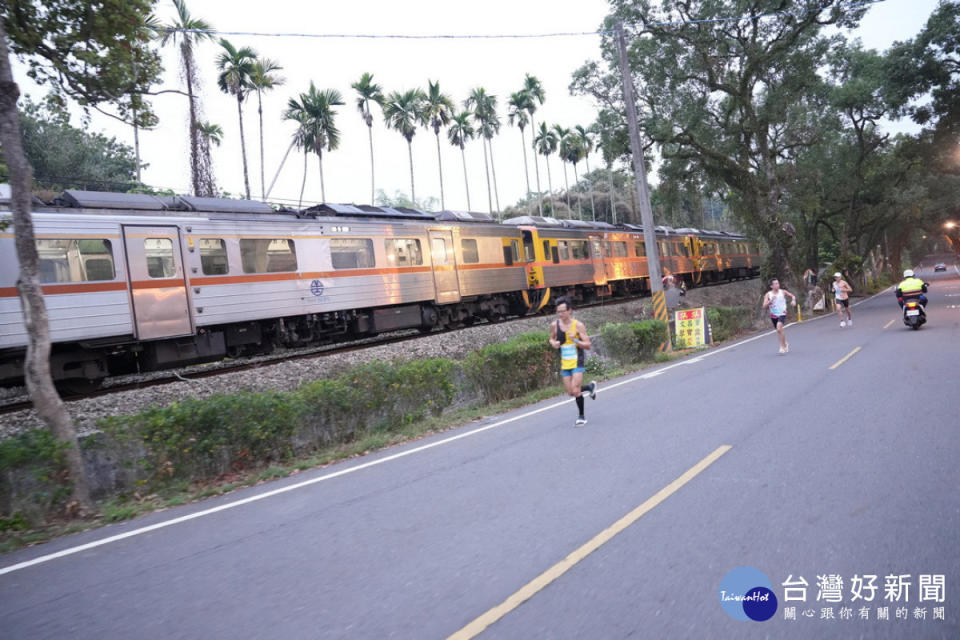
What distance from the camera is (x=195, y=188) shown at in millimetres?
27812

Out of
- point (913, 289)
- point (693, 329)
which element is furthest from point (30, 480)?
point (913, 289)

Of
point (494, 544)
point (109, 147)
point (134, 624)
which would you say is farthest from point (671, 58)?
point (109, 147)

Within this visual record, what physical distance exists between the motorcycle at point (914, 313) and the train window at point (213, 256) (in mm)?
16413

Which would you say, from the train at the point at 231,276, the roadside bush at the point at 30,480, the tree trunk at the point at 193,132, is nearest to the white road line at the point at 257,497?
the roadside bush at the point at 30,480

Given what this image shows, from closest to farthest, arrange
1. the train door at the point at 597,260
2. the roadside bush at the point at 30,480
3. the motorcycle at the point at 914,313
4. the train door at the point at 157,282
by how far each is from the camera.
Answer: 1. the roadside bush at the point at 30,480
2. the train door at the point at 157,282
3. the motorcycle at the point at 914,313
4. the train door at the point at 597,260

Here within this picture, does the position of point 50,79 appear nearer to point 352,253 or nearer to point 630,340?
point 352,253

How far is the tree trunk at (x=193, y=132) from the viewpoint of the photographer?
26786 mm

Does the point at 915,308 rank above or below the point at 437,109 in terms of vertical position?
below

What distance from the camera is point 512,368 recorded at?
11.0 m

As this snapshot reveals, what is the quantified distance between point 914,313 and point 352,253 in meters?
14.4

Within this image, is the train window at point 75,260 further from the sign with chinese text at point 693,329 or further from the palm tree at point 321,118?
the palm tree at point 321,118

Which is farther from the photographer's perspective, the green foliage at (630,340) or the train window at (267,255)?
the green foliage at (630,340)

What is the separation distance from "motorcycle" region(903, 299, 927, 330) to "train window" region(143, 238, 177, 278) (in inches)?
679

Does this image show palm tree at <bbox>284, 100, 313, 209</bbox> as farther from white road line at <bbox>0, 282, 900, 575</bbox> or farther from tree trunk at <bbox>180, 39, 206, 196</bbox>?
white road line at <bbox>0, 282, 900, 575</bbox>
